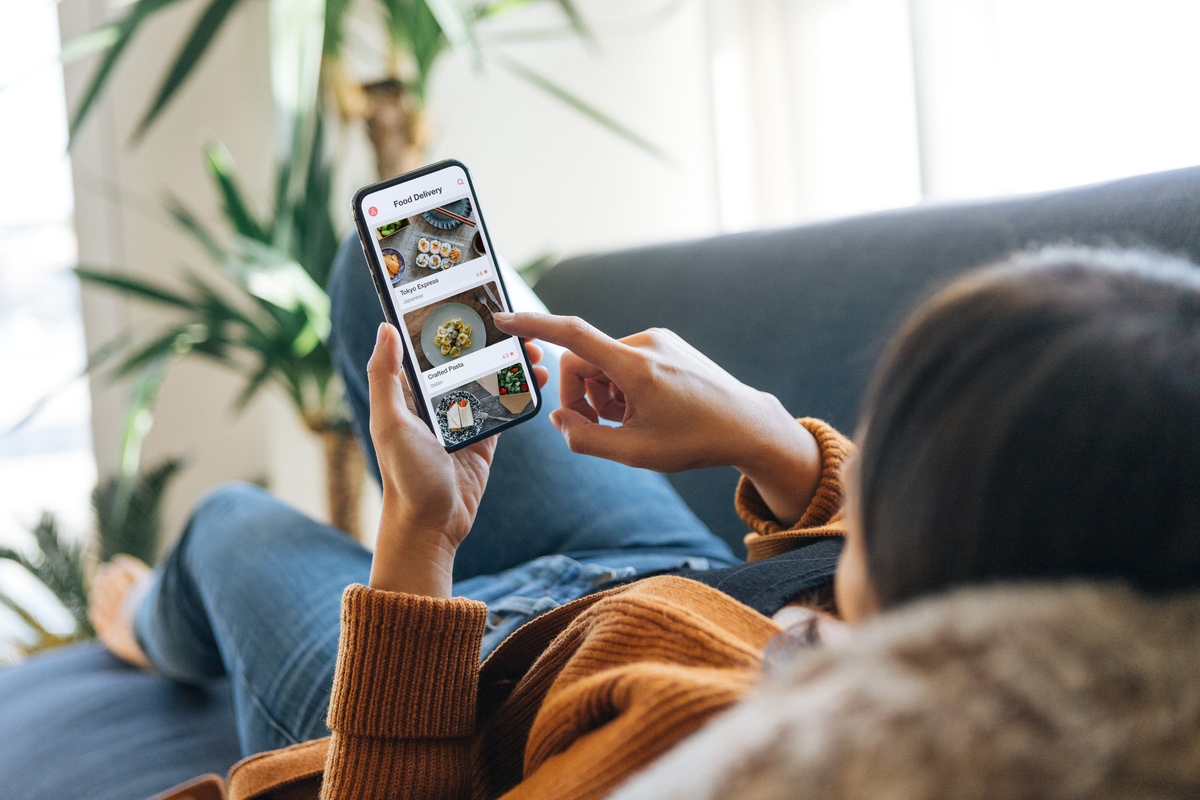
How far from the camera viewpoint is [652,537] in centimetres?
80

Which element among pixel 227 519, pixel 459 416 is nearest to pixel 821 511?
pixel 459 416

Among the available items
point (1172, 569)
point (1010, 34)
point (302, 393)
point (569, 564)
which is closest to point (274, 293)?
point (302, 393)

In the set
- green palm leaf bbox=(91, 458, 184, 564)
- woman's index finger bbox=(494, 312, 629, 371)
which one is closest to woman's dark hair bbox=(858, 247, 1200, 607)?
woman's index finger bbox=(494, 312, 629, 371)

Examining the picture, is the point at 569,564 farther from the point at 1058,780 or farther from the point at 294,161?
the point at 294,161

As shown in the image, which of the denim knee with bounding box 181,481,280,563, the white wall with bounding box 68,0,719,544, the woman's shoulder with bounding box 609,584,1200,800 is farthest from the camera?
the white wall with bounding box 68,0,719,544

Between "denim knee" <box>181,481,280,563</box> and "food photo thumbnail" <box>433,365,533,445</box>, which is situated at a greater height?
"food photo thumbnail" <box>433,365,533,445</box>

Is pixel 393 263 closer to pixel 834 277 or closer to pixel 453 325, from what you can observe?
pixel 453 325

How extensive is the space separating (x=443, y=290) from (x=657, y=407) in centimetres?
15

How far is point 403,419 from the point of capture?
A: 521mm

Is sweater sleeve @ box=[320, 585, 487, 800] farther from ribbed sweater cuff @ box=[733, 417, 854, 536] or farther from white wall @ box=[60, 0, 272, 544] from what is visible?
white wall @ box=[60, 0, 272, 544]

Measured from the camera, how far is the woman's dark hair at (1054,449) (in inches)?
9.4

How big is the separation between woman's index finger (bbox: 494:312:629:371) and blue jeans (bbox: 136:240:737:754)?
0.13 m

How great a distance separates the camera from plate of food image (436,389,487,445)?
55 centimetres

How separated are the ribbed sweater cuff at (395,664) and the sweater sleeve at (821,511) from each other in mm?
241
